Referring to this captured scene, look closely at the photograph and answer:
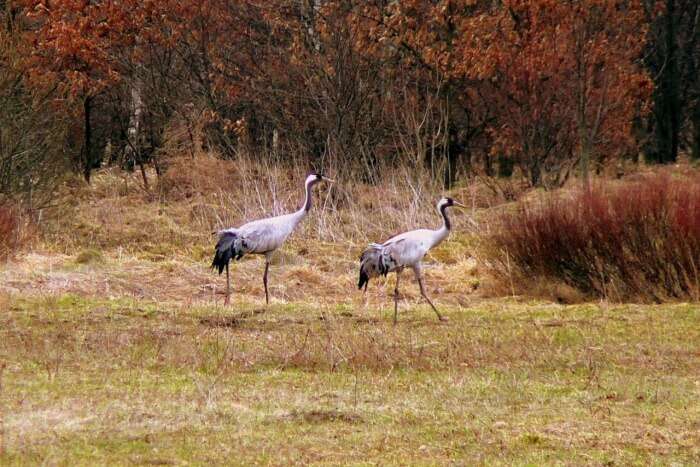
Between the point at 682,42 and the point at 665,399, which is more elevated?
the point at 682,42

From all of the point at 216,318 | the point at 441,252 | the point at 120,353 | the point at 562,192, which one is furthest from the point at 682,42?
the point at 120,353

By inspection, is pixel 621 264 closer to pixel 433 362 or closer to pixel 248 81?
pixel 433 362

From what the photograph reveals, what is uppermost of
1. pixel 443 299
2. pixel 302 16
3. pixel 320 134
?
pixel 302 16

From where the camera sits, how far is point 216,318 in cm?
1330

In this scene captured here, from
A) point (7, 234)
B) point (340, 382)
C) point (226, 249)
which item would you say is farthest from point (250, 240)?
point (340, 382)

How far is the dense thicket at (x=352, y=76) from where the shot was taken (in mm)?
26938

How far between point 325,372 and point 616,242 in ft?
20.4

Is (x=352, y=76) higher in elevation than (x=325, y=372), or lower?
higher

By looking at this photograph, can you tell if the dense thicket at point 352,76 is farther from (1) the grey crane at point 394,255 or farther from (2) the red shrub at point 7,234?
(1) the grey crane at point 394,255

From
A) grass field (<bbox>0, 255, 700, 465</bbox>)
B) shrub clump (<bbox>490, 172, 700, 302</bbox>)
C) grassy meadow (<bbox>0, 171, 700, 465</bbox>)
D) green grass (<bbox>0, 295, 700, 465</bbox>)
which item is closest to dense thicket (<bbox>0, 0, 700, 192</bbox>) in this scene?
shrub clump (<bbox>490, 172, 700, 302</bbox>)

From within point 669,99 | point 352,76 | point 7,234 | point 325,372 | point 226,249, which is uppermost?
point 352,76

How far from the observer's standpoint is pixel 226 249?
15797mm

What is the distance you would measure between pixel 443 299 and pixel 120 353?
6.33 metres

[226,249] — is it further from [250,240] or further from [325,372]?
[325,372]
